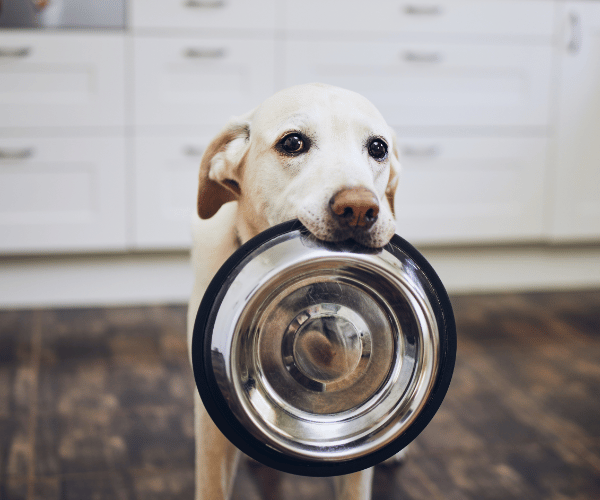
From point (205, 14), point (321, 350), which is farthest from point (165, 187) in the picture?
point (321, 350)

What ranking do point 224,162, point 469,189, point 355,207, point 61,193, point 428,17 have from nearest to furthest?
Answer: 1. point 355,207
2. point 224,162
3. point 61,193
4. point 428,17
5. point 469,189

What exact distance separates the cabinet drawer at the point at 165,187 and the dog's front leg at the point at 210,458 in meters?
1.26

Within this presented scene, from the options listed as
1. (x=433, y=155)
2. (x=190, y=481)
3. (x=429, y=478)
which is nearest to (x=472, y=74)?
(x=433, y=155)

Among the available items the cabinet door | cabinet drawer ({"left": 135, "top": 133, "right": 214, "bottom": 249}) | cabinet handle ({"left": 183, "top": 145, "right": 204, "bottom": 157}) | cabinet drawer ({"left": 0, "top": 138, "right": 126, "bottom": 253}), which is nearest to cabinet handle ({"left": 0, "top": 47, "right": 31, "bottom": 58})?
cabinet drawer ({"left": 0, "top": 138, "right": 126, "bottom": 253})

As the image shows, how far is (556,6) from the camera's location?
217cm

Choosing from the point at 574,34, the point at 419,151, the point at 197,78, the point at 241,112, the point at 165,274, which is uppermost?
the point at 574,34

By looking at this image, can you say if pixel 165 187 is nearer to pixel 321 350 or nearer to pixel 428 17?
pixel 428 17

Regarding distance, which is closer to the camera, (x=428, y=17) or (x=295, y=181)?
(x=295, y=181)

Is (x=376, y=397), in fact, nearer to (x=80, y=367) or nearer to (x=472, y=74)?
(x=80, y=367)

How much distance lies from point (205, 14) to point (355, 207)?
61.0 inches

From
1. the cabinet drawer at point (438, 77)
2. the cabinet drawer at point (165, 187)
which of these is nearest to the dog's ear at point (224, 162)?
the cabinet drawer at point (165, 187)

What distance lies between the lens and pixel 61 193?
201cm

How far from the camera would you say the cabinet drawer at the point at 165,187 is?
6.70 ft

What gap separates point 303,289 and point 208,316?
11cm
